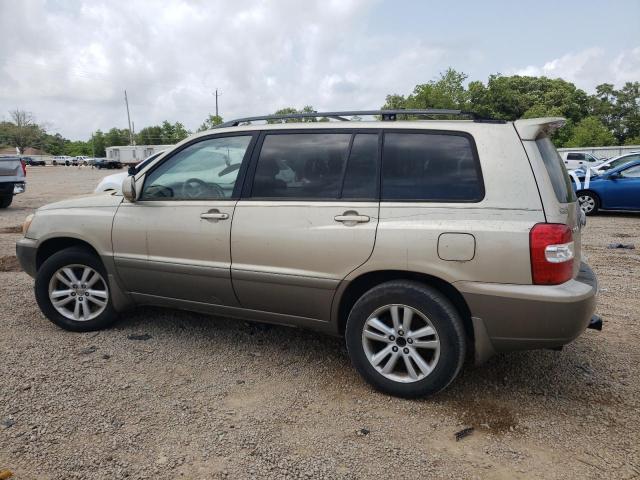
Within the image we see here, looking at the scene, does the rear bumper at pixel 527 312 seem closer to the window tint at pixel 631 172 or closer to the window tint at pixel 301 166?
the window tint at pixel 301 166

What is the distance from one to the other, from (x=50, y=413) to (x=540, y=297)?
289cm

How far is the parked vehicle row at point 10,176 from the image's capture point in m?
12.8

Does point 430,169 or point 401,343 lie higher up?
point 430,169

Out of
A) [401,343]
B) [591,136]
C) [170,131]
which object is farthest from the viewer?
[170,131]

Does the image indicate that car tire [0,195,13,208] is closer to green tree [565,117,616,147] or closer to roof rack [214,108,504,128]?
roof rack [214,108,504,128]

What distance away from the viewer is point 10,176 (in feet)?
42.5

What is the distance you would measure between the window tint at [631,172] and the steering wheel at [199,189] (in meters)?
10.7

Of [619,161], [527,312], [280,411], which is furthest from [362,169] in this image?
[619,161]

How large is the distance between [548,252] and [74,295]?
3.65 metres

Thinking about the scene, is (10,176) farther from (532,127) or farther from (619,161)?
(619,161)

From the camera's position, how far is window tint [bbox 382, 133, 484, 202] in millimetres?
2989

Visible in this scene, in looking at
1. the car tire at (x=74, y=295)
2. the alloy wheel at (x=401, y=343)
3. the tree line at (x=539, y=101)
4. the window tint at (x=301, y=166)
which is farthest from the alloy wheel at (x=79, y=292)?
the tree line at (x=539, y=101)

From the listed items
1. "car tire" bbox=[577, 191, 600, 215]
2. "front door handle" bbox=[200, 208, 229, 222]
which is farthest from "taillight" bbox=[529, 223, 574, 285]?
"car tire" bbox=[577, 191, 600, 215]

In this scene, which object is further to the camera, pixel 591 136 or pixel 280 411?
pixel 591 136
